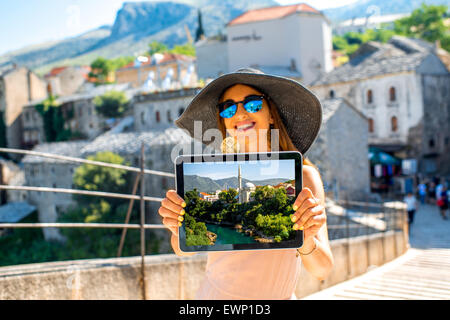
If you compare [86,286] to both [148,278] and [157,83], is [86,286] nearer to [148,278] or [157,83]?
[148,278]

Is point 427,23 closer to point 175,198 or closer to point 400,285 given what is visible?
point 400,285

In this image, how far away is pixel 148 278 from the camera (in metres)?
3.82

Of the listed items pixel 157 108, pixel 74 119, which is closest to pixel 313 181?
pixel 157 108

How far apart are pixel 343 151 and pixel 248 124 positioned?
22.6 m

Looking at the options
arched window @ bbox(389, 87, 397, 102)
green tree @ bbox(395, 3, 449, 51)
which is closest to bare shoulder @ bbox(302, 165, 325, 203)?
arched window @ bbox(389, 87, 397, 102)

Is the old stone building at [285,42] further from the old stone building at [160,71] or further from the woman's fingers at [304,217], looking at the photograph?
the woman's fingers at [304,217]

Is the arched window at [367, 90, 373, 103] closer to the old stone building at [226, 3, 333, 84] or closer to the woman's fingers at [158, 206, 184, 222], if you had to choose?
the old stone building at [226, 3, 333, 84]

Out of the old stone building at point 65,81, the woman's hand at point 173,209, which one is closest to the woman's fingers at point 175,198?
the woman's hand at point 173,209

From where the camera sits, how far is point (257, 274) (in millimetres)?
1981

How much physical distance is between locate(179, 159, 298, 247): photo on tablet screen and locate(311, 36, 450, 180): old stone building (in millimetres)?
27338

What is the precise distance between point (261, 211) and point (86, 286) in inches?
93.4


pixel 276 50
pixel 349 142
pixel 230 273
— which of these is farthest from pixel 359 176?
pixel 230 273

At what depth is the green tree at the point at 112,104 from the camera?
1708 inches

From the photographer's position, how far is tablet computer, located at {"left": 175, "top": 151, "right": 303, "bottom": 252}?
167 cm
